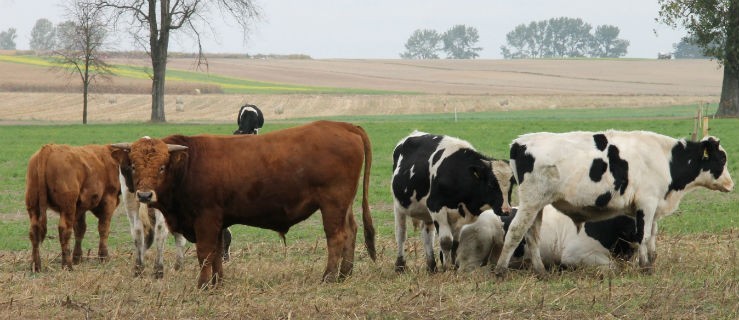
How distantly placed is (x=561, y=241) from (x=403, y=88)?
Result: 3270 inches

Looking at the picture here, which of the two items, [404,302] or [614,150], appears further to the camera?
[614,150]

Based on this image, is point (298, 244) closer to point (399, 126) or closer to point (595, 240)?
point (595, 240)

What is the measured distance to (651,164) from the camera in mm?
10836

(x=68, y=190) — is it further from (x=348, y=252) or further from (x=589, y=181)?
(x=589, y=181)

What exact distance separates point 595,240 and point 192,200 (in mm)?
4413

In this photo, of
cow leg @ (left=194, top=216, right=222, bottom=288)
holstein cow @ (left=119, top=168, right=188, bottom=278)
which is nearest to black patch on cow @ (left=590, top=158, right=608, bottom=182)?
cow leg @ (left=194, top=216, right=222, bottom=288)

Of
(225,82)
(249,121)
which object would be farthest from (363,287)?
(225,82)

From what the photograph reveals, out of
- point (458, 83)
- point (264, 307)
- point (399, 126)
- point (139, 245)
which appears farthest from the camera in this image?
point (458, 83)

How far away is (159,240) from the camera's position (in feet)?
39.5

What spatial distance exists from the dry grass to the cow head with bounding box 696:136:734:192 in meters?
0.84

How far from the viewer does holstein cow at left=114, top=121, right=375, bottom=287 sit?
1037cm

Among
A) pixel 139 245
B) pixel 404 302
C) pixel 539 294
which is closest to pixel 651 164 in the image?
pixel 539 294

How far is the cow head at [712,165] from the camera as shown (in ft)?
37.0

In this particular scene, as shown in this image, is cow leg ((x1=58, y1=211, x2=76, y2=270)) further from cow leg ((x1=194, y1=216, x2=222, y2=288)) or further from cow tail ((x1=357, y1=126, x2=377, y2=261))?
cow tail ((x1=357, y1=126, x2=377, y2=261))
